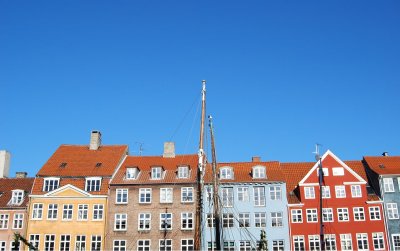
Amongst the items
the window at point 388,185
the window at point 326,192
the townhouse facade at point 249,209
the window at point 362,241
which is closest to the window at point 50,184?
the townhouse facade at point 249,209

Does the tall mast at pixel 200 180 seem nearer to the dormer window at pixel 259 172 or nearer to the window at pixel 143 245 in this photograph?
the window at pixel 143 245

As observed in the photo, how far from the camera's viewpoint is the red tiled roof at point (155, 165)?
64.5 metres

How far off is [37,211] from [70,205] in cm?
420

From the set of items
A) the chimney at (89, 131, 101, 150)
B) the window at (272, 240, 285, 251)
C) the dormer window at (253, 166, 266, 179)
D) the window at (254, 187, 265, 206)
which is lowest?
the window at (272, 240, 285, 251)

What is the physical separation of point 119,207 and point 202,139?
45.0 feet

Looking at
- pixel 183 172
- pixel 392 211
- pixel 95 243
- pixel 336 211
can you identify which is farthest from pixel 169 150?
pixel 392 211

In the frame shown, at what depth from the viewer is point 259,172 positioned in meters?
64.8

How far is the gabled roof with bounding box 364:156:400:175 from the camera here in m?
63.6

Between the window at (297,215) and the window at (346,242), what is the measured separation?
5240 mm

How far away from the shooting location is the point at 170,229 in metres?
62.1

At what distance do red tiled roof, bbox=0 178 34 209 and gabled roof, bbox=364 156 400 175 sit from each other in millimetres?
45266

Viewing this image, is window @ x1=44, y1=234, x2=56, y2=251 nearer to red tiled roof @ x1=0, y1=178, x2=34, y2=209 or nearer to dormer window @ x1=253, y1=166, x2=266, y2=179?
red tiled roof @ x1=0, y1=178, x2=34, y2=209

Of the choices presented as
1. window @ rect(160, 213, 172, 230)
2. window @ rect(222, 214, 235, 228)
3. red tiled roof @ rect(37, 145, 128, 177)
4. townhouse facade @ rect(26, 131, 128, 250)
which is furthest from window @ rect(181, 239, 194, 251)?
red tiled roof @ rect(37, 145, 128, 177)

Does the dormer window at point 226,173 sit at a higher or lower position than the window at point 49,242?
higher
